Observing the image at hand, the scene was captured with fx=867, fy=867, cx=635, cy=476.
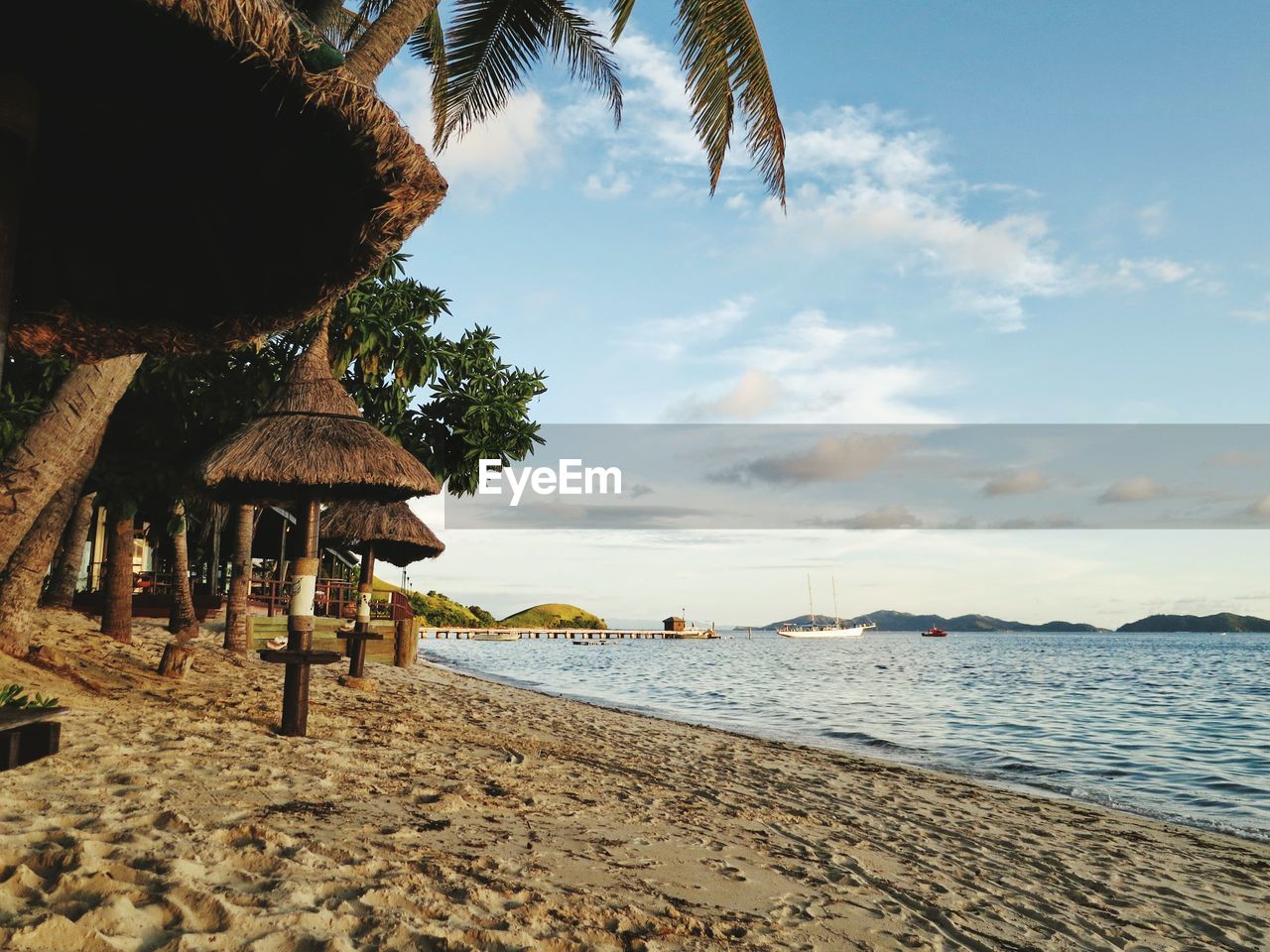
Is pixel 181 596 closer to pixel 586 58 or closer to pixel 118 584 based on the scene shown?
pixel 118 584

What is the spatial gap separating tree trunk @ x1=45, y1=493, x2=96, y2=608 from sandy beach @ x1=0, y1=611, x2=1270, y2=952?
244 inches

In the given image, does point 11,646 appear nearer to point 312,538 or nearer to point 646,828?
point 312,538

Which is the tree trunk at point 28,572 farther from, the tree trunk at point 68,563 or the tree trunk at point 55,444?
the tree trunk at point 68,563

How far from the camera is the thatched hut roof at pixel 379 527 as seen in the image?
15359 mm

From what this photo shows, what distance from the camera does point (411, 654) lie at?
70.9 ft

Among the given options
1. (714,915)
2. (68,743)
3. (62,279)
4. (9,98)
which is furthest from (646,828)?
(9,98)

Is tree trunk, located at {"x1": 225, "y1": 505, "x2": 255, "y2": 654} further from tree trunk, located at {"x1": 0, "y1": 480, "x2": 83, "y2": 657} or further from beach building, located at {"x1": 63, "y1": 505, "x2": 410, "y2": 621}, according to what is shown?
tree trunk, located at {"x1": 0, "y1": 480, "x2": 83, "y2": 657}

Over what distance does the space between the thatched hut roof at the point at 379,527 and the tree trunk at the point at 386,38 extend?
803 centimetres

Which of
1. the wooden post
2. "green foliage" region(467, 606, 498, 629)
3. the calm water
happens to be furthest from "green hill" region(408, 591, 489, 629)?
the wooden post

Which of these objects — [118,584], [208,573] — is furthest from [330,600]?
[118,584]

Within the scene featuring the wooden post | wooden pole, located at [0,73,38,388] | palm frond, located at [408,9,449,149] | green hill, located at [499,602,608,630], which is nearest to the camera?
wooden pole, located at [0,73,38,388]

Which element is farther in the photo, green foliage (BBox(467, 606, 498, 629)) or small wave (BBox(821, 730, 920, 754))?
green foliage (BBox(467, 606, 498, 629))

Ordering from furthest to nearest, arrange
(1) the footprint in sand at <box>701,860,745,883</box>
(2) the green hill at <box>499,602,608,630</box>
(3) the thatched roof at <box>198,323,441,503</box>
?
(2) the green hill at <box>499,602,608,630</box> → (3) the thatched roof at <box>198,323,441,503</box> → (1) the footprint in sand at <box>701,860,745,883</box>

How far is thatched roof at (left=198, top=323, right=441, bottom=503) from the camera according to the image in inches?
323
